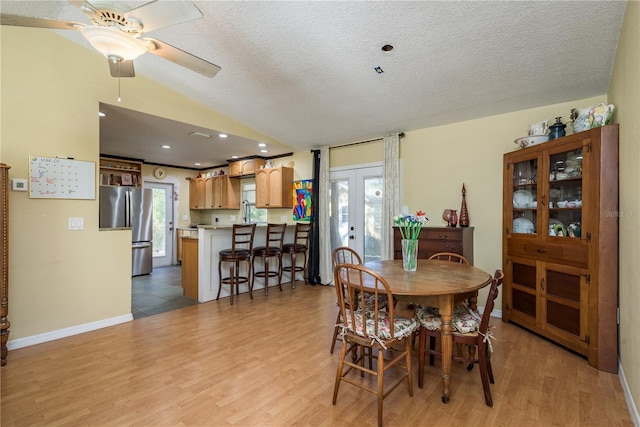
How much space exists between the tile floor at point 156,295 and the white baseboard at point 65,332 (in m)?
0.22

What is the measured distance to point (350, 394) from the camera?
2.02 meters

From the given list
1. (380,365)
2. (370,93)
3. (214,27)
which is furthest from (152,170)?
(380,365)

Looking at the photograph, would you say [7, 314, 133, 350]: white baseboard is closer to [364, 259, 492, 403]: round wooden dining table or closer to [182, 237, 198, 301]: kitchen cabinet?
[182, 237, 198, 301]: kitchen cabinet

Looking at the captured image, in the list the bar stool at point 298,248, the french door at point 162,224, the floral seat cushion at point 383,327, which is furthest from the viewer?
the french door at point 162,224

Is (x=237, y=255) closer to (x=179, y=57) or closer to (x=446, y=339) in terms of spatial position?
(x=179, y=57)

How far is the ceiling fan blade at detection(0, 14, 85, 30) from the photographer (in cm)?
164

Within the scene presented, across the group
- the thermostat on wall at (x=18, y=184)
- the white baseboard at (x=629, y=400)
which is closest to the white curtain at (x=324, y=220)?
the white baseboard at (x=629, y=400)

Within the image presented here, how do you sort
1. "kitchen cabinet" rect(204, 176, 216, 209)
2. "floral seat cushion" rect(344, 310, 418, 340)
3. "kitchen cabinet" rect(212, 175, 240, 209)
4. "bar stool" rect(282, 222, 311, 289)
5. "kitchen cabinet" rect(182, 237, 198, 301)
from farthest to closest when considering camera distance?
"kitchen cabinet" rect(204, 176, 216, 209) → "kitchen cabinet" rect(212, 175, 240, 209) → "bar stool" rect(282, 222, 311, 289) → "kitchen cabinet" rect(182, 237, 198, 301) → "floral seat cushion" rect(344, 310, 418, 340)

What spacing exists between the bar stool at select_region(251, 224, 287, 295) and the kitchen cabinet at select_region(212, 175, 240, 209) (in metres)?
2.22

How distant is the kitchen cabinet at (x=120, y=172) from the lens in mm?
6062

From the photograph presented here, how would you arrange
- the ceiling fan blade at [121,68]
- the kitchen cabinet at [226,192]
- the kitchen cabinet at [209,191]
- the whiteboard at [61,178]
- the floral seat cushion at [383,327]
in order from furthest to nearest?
1. the kitchen cabinet at [209,191]
2. the kitchen cabinet at [226,192]
3. the whiteboard at [61,178]
4. the ceiling fan blade at [121,68]
5. the floral seat cushion at [383,327]

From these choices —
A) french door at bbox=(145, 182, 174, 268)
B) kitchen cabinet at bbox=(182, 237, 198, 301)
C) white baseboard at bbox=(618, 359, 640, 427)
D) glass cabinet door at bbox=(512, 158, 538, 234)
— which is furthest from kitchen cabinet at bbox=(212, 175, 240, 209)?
white baseboard at bbox=(618, 359, 640, 427)

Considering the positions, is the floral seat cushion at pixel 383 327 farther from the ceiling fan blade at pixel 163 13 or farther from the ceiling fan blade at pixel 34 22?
the ceiling fan blade at pixel 34 22

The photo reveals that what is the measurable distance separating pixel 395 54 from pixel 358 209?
2.62 meters
